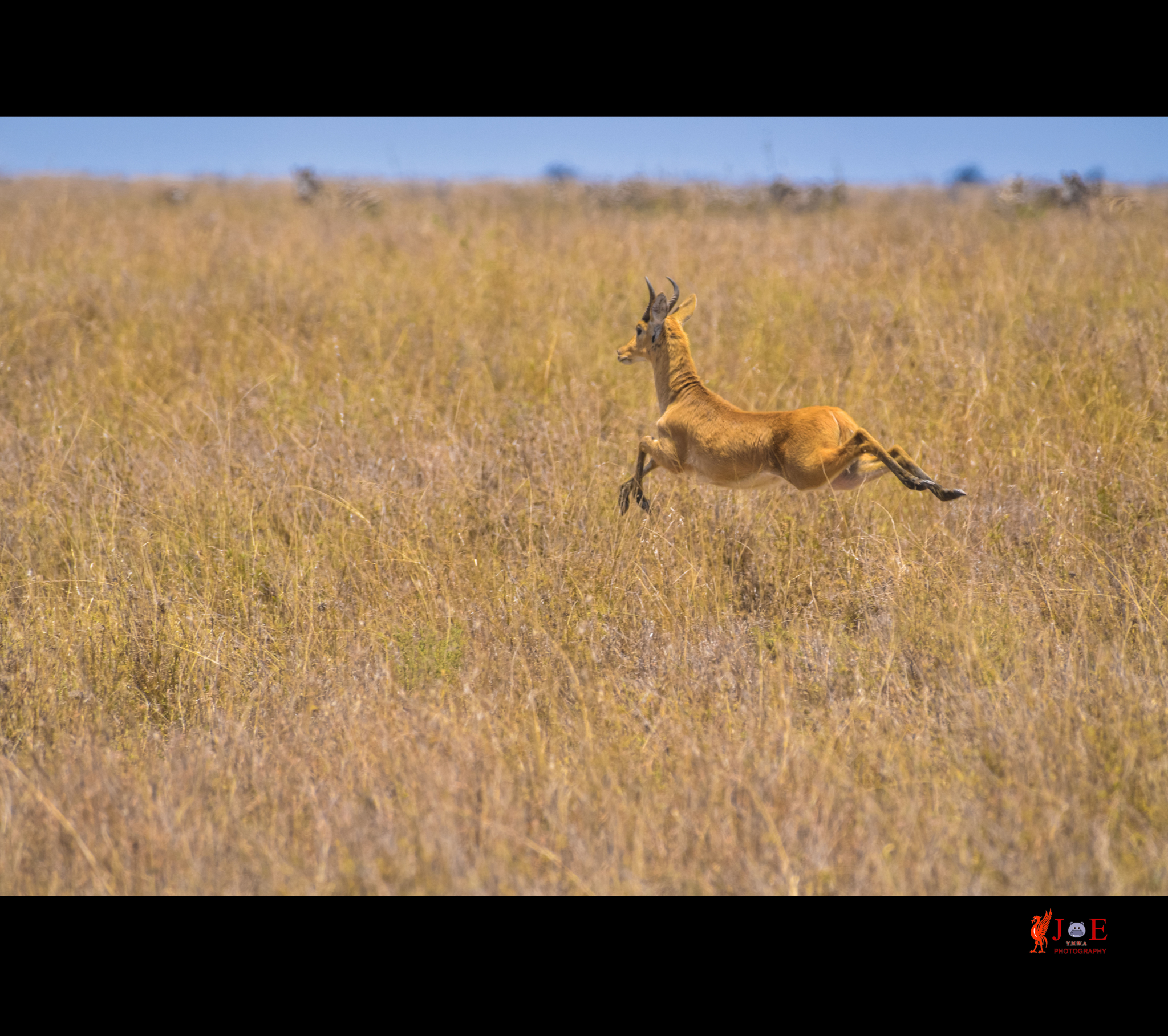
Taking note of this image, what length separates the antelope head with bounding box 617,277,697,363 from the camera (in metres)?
5.07

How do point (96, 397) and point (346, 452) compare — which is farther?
point (96, 397)

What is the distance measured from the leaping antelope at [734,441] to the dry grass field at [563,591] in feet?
1.65

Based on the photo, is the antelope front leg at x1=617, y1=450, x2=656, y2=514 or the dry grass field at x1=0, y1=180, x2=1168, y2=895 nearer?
the dry grass field at x1=0, y1=180, x2=1168, y2=895

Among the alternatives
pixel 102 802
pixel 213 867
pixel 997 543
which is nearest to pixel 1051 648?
pixel 997 543

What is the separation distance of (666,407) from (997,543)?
1.94 meters

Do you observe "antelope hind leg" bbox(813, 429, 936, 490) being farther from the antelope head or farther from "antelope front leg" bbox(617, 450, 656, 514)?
the antelope head

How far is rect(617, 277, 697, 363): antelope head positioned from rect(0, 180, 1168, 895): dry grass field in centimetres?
85

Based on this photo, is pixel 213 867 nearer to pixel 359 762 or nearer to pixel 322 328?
pixel 359 762

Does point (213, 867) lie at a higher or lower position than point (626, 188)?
lower

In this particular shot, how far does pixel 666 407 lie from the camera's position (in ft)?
17.0

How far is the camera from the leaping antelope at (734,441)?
4.16 m
